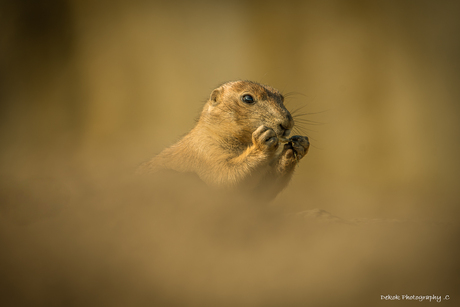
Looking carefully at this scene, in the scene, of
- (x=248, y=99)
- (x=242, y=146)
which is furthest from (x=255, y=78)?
(x=242, y=146)

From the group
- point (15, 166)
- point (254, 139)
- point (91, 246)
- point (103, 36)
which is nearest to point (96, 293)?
point (91, 246)

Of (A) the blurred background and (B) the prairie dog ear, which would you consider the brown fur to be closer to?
Result: (B) the prairie dog ear

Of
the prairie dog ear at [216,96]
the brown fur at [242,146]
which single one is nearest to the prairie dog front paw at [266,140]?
the brown fur at [242,146]

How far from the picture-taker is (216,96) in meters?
3.77

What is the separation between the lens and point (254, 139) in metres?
2.99

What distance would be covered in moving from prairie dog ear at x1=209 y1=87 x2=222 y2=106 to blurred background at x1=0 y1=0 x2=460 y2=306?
3419 millimetres

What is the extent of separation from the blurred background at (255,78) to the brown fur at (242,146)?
3.48 m

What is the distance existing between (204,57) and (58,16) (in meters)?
3.66

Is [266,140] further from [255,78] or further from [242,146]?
[255,78]

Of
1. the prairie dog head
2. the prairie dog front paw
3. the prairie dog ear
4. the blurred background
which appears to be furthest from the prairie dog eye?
the blurred background

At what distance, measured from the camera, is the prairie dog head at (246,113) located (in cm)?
328

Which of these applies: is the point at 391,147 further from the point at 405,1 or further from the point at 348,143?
the point at 405,1

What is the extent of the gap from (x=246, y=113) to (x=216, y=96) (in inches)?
21.0

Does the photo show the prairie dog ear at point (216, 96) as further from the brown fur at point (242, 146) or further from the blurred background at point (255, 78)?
the blurred background at point (255, 78)
